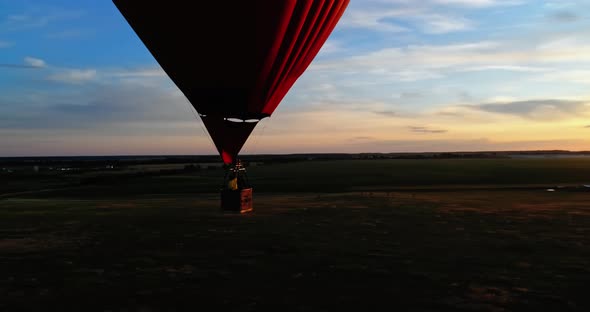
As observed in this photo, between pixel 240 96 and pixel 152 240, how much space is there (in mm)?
5704

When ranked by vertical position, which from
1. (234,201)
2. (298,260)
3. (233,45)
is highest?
(233,45)

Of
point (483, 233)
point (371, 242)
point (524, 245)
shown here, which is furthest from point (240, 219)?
point (524, 245)

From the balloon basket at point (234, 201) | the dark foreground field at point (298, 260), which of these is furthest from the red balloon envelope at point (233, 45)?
the dark foreground field at point (298, 260)

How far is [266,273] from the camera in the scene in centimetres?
1095

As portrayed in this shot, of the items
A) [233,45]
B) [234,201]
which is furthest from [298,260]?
[234,201]

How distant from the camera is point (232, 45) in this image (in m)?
16.7

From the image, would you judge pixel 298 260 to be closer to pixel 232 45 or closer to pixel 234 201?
pixel 232 45

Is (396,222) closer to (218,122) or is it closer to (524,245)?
(524,245)

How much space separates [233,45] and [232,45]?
3cm

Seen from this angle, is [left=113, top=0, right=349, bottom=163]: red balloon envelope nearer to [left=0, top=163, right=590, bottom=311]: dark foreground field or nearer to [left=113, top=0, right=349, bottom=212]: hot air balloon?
[left=113, top=0, right=349, bottom=212]: hot air balloon

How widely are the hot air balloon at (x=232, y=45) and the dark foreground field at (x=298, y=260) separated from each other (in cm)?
427

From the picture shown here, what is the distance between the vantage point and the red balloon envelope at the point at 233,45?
16.1 meters

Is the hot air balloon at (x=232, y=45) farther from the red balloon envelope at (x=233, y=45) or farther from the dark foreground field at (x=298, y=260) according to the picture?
the dark foreground field at (x=298, y=260)

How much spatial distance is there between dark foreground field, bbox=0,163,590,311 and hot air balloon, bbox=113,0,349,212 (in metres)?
4.27
